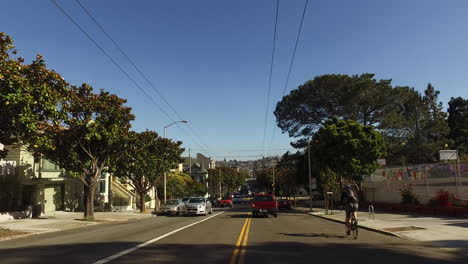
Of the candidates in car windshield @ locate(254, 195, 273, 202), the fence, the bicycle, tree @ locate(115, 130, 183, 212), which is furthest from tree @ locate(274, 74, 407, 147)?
the bicycle

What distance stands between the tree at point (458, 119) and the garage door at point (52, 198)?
66126 mm

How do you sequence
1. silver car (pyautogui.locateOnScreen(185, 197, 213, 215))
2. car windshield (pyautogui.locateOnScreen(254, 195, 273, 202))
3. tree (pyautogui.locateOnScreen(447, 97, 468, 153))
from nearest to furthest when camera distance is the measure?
car windshield (pyautogui.locateOnScreen(254, 195, 273, 202)) → silver car (pyautogui.locateOnScreen(185, 197, 213, 215)) → tree (pyautogui.locateOnScreen(447, 97, 468, 153))

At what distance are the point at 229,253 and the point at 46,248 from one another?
5.65 m

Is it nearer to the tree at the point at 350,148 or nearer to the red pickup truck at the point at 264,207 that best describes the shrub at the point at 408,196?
the tree at the point at 350,148

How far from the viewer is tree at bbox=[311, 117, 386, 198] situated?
2967 centimetres

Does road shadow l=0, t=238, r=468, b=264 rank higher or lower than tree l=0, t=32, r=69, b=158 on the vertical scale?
lower

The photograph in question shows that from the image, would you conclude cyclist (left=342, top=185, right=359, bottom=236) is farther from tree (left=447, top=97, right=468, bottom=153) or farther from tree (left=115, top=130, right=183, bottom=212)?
tree (left=447, top=97, right=468, bottom=153)

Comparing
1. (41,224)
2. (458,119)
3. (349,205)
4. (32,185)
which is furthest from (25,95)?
(458,119)

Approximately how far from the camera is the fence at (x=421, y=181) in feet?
72.7

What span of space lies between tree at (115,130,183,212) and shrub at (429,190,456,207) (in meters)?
21.7

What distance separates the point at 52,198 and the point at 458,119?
77.8 m

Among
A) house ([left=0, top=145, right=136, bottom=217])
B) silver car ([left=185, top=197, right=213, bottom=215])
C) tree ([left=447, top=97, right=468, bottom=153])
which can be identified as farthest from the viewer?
tree ([left=447, top=97, right=468, bottom=153])

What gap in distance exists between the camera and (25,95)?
14.2m

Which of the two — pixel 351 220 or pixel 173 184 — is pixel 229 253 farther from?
pixel 173 184
